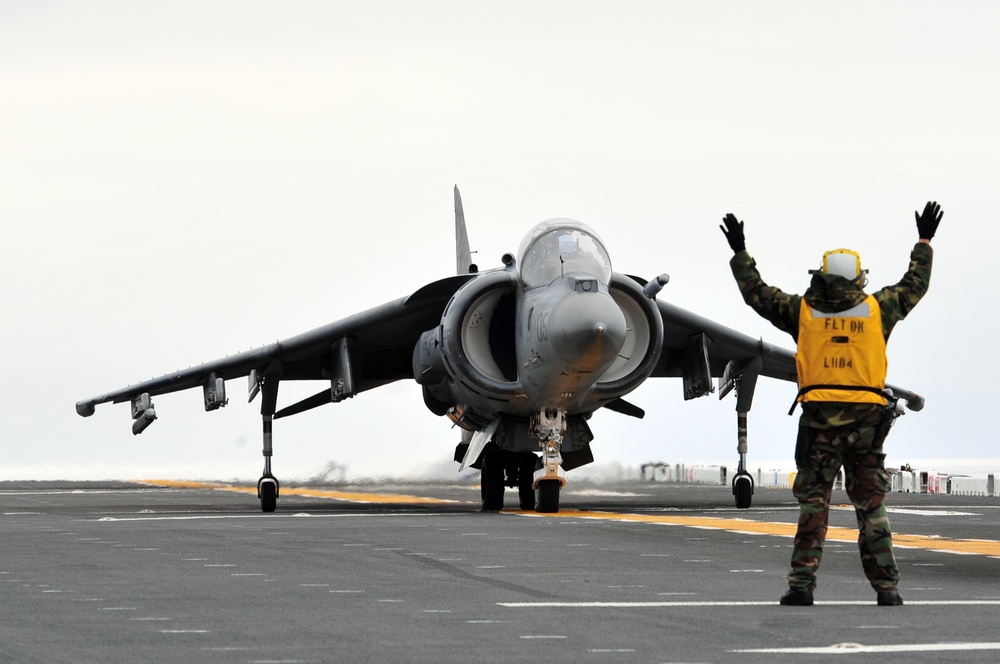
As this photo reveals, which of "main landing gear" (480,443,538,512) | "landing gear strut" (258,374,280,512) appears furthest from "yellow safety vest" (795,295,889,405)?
"landing gear strut" (258,374,280,512)

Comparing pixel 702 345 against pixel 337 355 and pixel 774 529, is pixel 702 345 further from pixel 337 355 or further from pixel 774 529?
pixel 774 529

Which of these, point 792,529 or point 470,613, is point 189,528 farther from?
point 470,613

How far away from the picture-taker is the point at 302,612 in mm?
7844

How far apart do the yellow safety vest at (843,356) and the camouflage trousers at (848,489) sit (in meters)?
0.18

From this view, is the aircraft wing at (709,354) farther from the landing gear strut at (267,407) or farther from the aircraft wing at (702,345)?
the landing gear strut at (267,407)

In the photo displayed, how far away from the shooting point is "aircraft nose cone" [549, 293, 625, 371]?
62.9ft

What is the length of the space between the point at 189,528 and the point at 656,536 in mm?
5225

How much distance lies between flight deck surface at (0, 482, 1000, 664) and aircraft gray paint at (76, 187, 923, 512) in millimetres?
4251

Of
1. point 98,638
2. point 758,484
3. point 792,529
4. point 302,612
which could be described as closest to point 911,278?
point 302,612

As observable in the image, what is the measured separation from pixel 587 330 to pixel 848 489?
10.9 m

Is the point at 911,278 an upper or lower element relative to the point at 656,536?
upper

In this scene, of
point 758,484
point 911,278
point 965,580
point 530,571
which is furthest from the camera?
point 758,484

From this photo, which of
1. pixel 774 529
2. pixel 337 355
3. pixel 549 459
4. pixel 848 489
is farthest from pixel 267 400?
pixel 848 489

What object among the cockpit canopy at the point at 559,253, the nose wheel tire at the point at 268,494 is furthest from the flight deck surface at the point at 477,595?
the nose wheel tire at the point at 268,494
